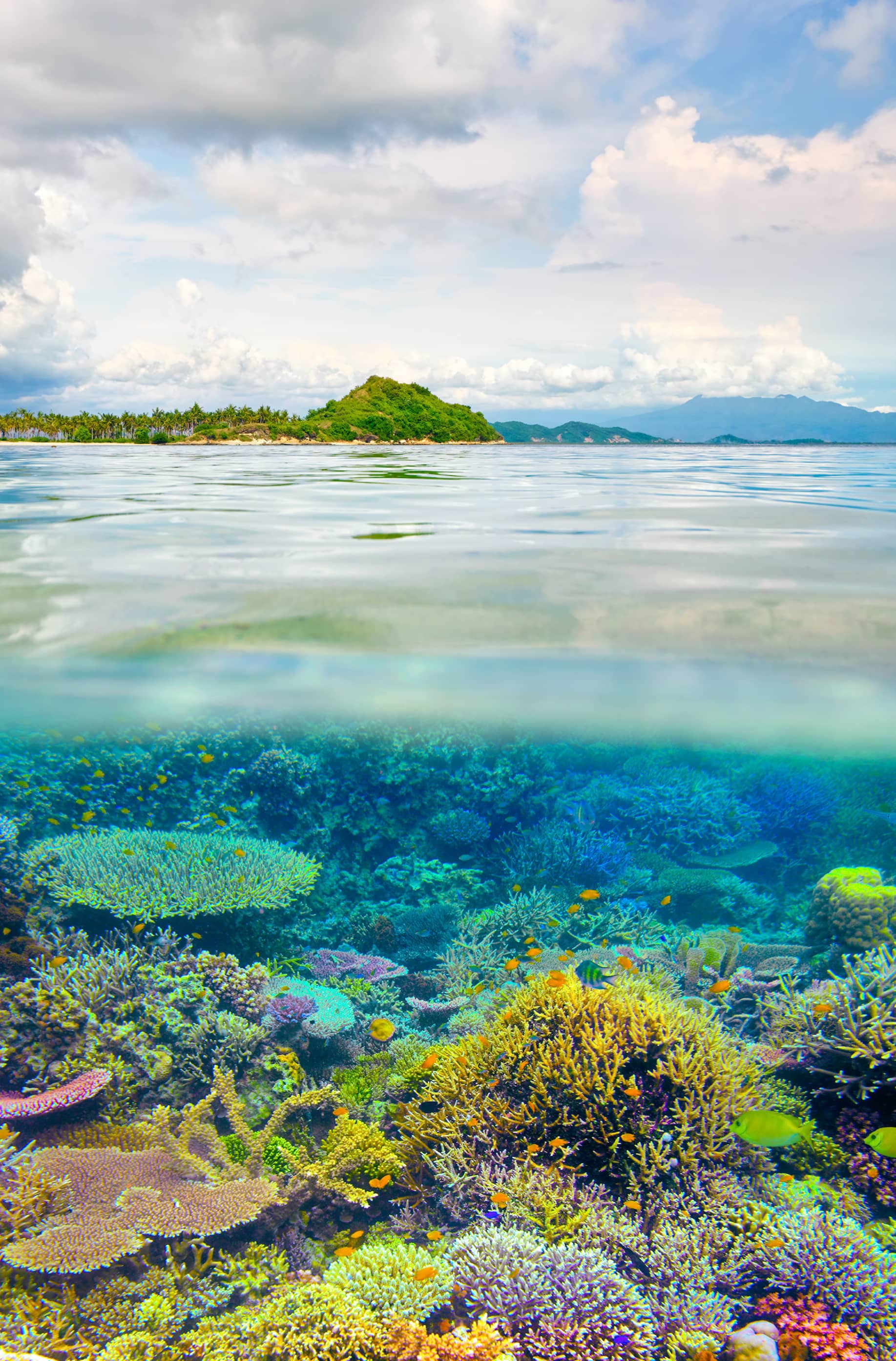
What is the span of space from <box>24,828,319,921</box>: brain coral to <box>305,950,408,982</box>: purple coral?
696mm

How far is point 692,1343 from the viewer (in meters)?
3.10

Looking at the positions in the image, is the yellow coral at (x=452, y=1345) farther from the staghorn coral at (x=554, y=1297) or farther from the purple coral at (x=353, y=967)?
the purple coral at (x=353, y=967)

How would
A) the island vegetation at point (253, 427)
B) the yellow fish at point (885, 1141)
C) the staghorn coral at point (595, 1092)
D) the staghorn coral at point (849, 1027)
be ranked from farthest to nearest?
the island vegetation at point (253, 427) → the staghorn coral at point (849, 1027) → the staghorn coral at point (595, 1092) → the yellow fish at point (885, 1141)

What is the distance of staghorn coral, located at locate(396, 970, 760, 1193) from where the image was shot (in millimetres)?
4035

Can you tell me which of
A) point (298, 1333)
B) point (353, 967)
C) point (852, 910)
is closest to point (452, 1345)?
point (298, 1333)

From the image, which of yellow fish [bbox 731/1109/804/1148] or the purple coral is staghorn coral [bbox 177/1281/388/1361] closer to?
yellow fish [bbox 731/1109/804/1148]

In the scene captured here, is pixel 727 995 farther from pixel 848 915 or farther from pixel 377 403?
pixel 377 403

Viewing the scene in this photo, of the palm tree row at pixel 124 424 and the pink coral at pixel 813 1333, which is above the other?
the palm tree row at pixel 124 424

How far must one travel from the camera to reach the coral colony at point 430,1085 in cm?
329

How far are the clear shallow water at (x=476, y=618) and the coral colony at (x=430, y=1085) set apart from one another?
70.2 inches

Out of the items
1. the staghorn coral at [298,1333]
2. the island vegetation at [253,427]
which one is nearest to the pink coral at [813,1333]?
the staghorn coral at [298,1333]

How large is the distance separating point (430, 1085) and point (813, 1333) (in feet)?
7.89

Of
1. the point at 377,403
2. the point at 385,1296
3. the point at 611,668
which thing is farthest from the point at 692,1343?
the point at 377,403

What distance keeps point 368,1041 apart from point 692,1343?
3180mm
